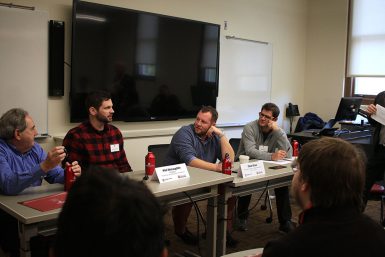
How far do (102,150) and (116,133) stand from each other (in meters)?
0.21

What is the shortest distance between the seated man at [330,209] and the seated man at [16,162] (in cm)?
136

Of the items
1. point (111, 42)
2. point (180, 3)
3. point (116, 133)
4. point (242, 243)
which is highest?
point (180, 3)

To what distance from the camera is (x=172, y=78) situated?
495 cm

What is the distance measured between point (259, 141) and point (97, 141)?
1.54 metres

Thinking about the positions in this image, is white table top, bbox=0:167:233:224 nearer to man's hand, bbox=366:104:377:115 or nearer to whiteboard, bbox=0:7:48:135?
whiteboard, bbox=0:7:48:135

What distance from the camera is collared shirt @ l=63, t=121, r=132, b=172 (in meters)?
3.00

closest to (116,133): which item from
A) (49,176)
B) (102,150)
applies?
(102,150)

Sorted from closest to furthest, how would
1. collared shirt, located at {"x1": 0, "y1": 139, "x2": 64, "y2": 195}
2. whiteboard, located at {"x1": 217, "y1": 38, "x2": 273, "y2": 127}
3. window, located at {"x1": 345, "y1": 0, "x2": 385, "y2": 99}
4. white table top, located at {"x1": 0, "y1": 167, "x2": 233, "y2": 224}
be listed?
white table top, located at {"x1": 0, "y1": 167, "x2": 233, "y2": 224} < collared shirt, located at {"x1": 0, "y1": 139, "x2": 64, "y2": 195} < whiteboard, located at {"x1": 217, "y1": 38, "x2": 273, "y2": 127} < window, located at {"x1": 345, "y1": 0, "x2": 385, "y2": 99}

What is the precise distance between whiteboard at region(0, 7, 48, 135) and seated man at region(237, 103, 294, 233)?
1958 mm

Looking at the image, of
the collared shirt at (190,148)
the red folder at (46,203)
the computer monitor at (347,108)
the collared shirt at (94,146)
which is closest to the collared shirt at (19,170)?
the red folder at (46,203)

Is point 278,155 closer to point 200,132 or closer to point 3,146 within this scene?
point 200,132

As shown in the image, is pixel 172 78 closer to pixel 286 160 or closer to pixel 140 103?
pixel 140 103

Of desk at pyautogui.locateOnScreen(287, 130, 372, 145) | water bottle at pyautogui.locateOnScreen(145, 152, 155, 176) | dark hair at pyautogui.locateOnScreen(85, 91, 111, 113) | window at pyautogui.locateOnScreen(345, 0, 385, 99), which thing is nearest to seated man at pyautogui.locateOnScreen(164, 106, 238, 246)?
water bottle at pyautogui.locateOnScreen(145, 152, 155, 176)

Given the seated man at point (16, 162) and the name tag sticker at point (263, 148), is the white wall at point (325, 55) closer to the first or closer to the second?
the name tag sticker at point (263, 148)
